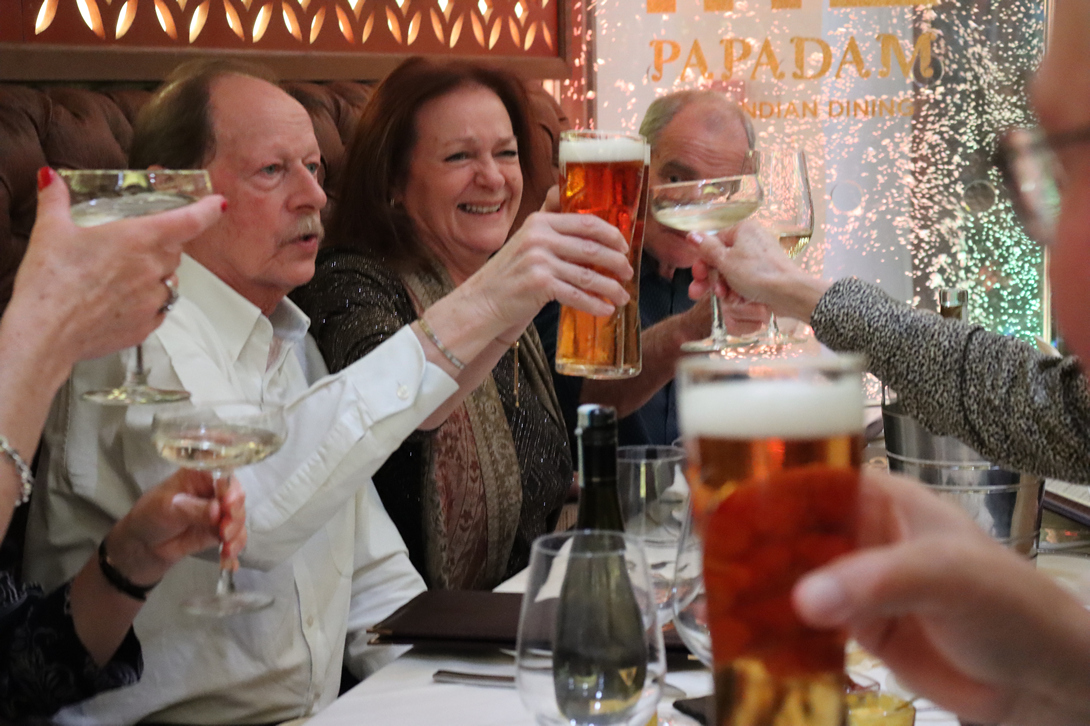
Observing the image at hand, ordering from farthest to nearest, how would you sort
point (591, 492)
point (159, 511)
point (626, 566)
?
1. point (159, 511)
2. point (591, 492)
3. point (626, 566)

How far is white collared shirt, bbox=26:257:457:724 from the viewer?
1.46 metres

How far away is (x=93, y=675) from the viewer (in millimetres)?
1375

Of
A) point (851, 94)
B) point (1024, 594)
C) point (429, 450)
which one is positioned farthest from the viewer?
point (851, 94)

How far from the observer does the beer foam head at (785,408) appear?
0.57m

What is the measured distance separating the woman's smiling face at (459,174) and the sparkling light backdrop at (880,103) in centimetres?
191

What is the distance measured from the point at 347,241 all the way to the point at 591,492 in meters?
1.22

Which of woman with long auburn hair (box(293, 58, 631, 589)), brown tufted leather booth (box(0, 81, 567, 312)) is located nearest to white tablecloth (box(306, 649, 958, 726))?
woman with long auburn hair (box(293, 58, 631, 589))

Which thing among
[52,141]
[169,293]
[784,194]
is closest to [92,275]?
[169,293]

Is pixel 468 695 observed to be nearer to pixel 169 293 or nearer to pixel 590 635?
pixel 590 635

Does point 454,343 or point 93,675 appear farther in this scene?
point 454,343

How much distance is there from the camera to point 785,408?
0.57 m

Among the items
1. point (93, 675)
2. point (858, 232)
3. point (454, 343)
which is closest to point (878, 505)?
point (454, 343)

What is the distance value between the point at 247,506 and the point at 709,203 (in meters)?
0.78

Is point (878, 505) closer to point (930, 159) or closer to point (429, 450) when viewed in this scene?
point (429, 450)
